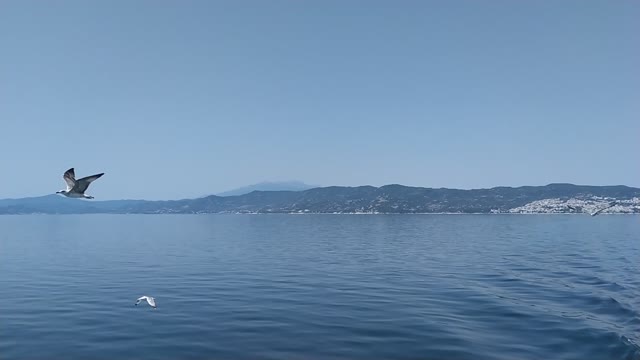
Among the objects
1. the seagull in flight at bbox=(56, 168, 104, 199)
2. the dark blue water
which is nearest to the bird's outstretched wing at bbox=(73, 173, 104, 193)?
the seagull in flight at bbox=(56, 168, 104, 199)

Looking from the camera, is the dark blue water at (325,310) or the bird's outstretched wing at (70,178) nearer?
the bird's outstretched wing at (70,178)

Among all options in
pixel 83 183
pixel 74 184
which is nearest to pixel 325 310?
pixel 83 183

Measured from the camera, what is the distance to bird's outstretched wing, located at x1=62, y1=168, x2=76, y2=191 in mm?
23303

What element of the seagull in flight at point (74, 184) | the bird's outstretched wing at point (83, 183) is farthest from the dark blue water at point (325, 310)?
the bird's outstretched wing at point (83, 183)

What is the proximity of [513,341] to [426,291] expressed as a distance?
51.3ft

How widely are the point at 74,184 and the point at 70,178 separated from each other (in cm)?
36

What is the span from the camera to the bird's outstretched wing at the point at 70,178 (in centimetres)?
2330

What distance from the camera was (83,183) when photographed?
934 inches

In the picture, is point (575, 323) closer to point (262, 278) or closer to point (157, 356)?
point (157, 356)

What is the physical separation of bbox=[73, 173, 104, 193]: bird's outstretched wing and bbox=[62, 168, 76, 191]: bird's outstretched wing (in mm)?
203

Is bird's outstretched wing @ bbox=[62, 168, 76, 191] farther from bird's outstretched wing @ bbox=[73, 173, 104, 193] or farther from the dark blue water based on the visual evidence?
the dark blue water

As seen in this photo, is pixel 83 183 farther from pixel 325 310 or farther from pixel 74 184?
pixel 325 310

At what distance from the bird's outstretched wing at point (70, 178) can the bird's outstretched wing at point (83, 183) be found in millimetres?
203

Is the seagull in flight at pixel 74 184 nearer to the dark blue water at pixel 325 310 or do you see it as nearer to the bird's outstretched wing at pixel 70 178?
the bird's outstretched wing at pixel 70 178
